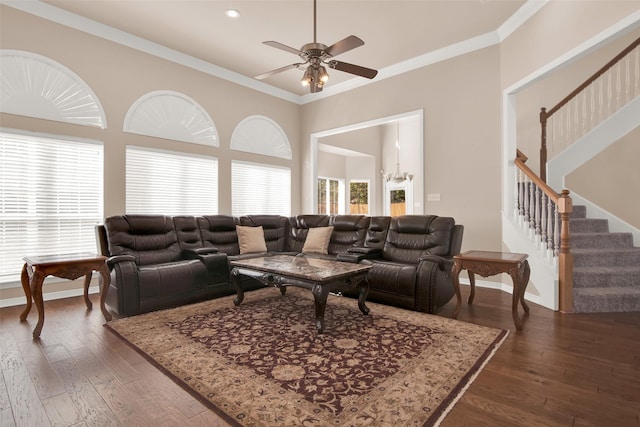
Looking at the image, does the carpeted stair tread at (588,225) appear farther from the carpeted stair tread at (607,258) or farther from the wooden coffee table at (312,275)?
the wooden coffee table at (312,275)

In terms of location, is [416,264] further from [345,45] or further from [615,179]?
[615,179]

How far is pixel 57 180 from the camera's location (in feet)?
13.4

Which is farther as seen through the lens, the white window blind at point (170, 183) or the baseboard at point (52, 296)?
the white window blind at point (170, 183)

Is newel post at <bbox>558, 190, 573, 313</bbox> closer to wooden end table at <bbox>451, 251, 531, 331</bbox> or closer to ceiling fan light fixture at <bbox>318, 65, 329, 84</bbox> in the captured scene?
wooden end table at <bbox>451, 251, 531, 331</bbox>

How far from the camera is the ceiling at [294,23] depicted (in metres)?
3.95

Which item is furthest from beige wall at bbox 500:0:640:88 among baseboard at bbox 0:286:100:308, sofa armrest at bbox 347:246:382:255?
baseboard at bbox 0:286:100:308

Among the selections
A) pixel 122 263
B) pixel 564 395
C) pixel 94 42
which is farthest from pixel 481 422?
pixel 94 42

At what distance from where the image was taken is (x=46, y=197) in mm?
4020

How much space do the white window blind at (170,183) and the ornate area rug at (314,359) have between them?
2.12m

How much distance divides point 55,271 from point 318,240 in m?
3.07

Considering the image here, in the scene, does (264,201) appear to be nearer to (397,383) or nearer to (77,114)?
(77,114)

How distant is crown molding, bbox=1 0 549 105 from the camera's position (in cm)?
392

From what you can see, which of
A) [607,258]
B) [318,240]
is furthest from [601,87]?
[318,240]

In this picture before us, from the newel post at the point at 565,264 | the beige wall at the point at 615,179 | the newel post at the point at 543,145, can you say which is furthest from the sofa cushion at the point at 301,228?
the beige wall at the point at 615,179
